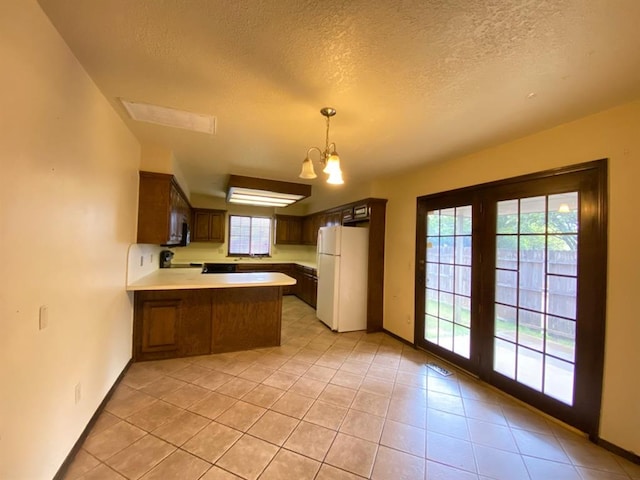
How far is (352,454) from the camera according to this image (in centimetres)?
181

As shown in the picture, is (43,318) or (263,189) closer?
(43,318)

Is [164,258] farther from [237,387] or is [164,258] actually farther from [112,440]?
[112,440]

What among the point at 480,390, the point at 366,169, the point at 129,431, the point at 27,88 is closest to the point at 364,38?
the point at 27,88

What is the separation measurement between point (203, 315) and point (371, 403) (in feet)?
7.17

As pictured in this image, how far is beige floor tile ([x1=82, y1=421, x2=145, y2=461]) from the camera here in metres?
1.77

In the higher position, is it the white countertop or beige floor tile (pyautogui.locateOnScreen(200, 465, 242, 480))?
the white countertop

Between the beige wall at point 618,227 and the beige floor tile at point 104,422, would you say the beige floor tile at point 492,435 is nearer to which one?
the beige wall at point 618,227

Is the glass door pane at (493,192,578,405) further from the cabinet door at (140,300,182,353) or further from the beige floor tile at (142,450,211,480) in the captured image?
the cabinet door at (140,300,182,353)

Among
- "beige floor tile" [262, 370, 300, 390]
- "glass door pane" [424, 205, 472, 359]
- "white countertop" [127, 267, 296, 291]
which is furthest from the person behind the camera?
"glass door pane" [424, 205, 472, 359]

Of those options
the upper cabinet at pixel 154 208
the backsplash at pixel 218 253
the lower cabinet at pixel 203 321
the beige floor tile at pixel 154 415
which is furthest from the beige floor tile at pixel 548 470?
the backsplash at pixel 218 253

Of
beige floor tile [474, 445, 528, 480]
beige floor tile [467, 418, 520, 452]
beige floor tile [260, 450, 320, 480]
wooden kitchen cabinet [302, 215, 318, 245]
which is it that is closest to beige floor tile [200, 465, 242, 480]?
beige floor tile [260, 450, 320, 480]

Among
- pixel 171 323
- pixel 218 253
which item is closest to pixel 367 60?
pixel 171 323

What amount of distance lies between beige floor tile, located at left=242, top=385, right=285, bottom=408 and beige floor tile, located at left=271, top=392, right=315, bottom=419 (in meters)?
0.06

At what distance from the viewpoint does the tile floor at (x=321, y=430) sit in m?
1.69
